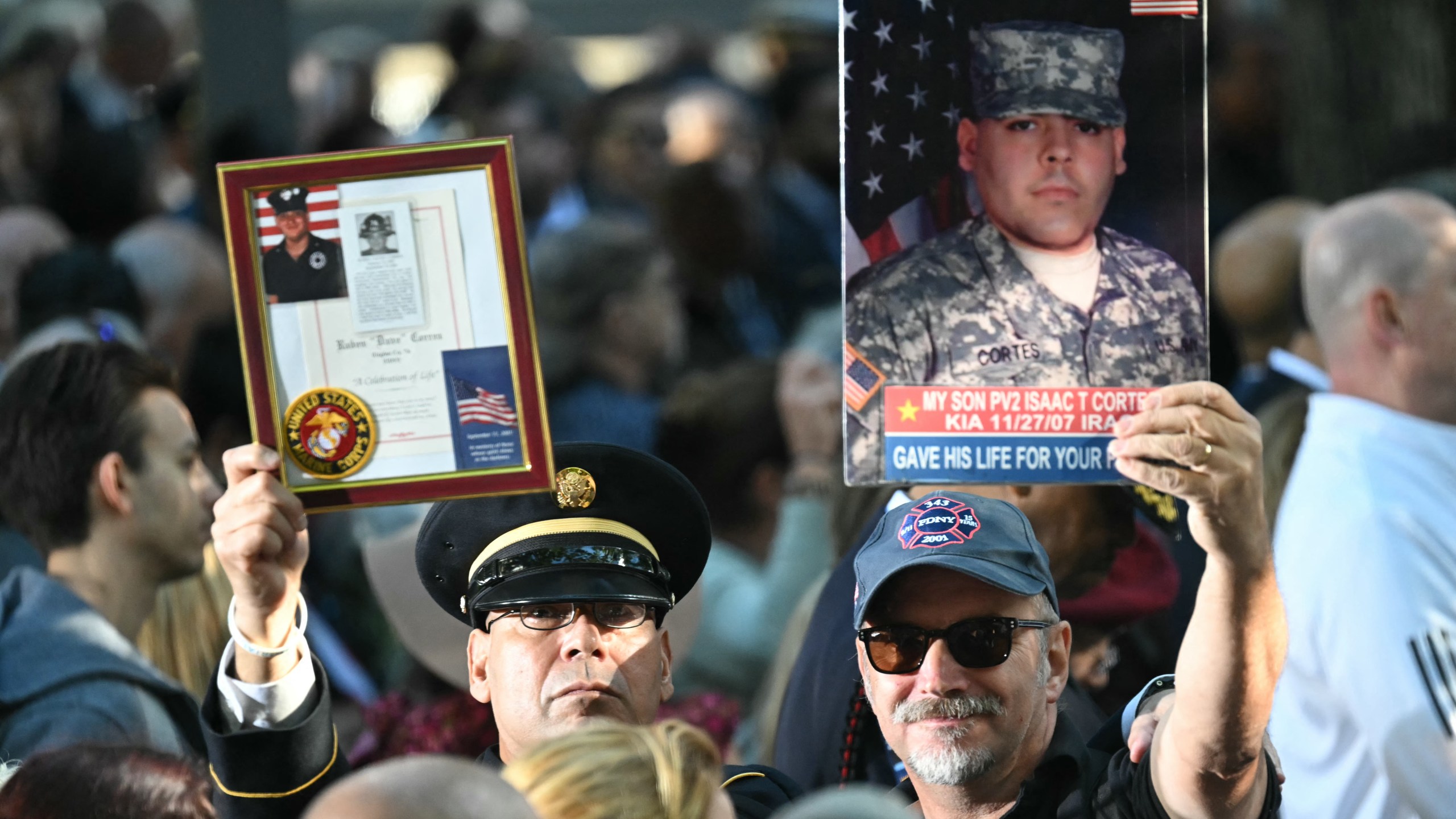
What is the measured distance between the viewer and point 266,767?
3297 mm

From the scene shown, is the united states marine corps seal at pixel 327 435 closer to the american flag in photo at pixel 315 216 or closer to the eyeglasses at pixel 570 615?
the american flag in photo at pixel 315 216

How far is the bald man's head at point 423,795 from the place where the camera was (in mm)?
Result: 2188

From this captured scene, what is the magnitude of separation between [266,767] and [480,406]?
2.27ft

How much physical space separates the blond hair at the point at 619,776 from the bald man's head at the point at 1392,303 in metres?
2.91

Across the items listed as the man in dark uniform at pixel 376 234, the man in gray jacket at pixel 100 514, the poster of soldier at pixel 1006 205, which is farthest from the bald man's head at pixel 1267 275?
the man in dark uniform at pixel 376 234

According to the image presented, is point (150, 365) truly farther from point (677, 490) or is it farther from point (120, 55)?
point (120, 55)

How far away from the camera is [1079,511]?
4.35 metres

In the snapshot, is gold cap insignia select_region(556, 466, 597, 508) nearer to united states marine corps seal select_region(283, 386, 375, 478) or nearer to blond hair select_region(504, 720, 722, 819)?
united states marine corps seal select_region(283, 386, 375, 478)

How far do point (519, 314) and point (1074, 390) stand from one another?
0.97m

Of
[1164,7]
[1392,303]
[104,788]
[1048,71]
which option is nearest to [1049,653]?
[1048,71]

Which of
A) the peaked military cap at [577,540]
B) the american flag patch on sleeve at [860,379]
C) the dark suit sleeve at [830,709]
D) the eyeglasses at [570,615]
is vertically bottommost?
the dark suit sleeve at [830,709]

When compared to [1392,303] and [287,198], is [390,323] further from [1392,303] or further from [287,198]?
[1392,303]

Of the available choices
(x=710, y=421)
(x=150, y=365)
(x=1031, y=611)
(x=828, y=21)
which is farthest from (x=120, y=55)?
(x=1031, y=611)
